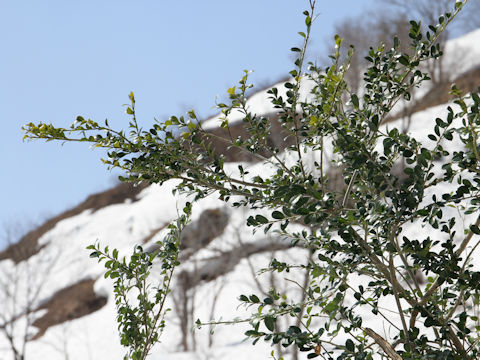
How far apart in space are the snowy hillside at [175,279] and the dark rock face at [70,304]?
0.06 m

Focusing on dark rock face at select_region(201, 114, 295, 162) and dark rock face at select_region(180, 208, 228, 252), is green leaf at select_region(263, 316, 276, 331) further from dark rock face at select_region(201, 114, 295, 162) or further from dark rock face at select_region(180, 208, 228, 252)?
dark rock face at select_region(180, 208, 228, 252)

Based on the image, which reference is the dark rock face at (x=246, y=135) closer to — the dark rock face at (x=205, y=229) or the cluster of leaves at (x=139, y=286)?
the cluster of leaves at (x=139, y=286)

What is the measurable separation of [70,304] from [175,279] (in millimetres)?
8703

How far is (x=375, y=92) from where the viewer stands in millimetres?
2359

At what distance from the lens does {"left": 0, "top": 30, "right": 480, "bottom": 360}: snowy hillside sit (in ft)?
59.5

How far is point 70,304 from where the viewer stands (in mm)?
26125

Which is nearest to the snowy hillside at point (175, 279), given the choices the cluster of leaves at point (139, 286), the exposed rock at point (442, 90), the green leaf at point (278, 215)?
the exposed rock at point (442, 90)

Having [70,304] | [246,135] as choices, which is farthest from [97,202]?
[246,135]

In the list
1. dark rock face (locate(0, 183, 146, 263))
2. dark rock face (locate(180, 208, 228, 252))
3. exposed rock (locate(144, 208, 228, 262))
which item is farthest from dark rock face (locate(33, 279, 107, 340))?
dark rock face (locate(0, 183, 146, 263))

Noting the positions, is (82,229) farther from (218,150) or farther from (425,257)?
(425,257)

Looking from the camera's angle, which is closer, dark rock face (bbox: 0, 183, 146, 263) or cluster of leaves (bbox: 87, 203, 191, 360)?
cluster of leaves (bbox: 87, 203, 191, 360)

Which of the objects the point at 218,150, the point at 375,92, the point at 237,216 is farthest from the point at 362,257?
the point at 218,150

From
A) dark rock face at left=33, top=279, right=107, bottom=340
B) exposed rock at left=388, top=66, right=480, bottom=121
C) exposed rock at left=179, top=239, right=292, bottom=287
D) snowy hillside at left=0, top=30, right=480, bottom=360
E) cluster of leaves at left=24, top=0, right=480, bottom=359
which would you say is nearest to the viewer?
cluster of leaves at left=24, top=0, right=480, bottom=359

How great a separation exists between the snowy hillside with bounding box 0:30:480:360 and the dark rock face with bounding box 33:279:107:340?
0.18 ft
